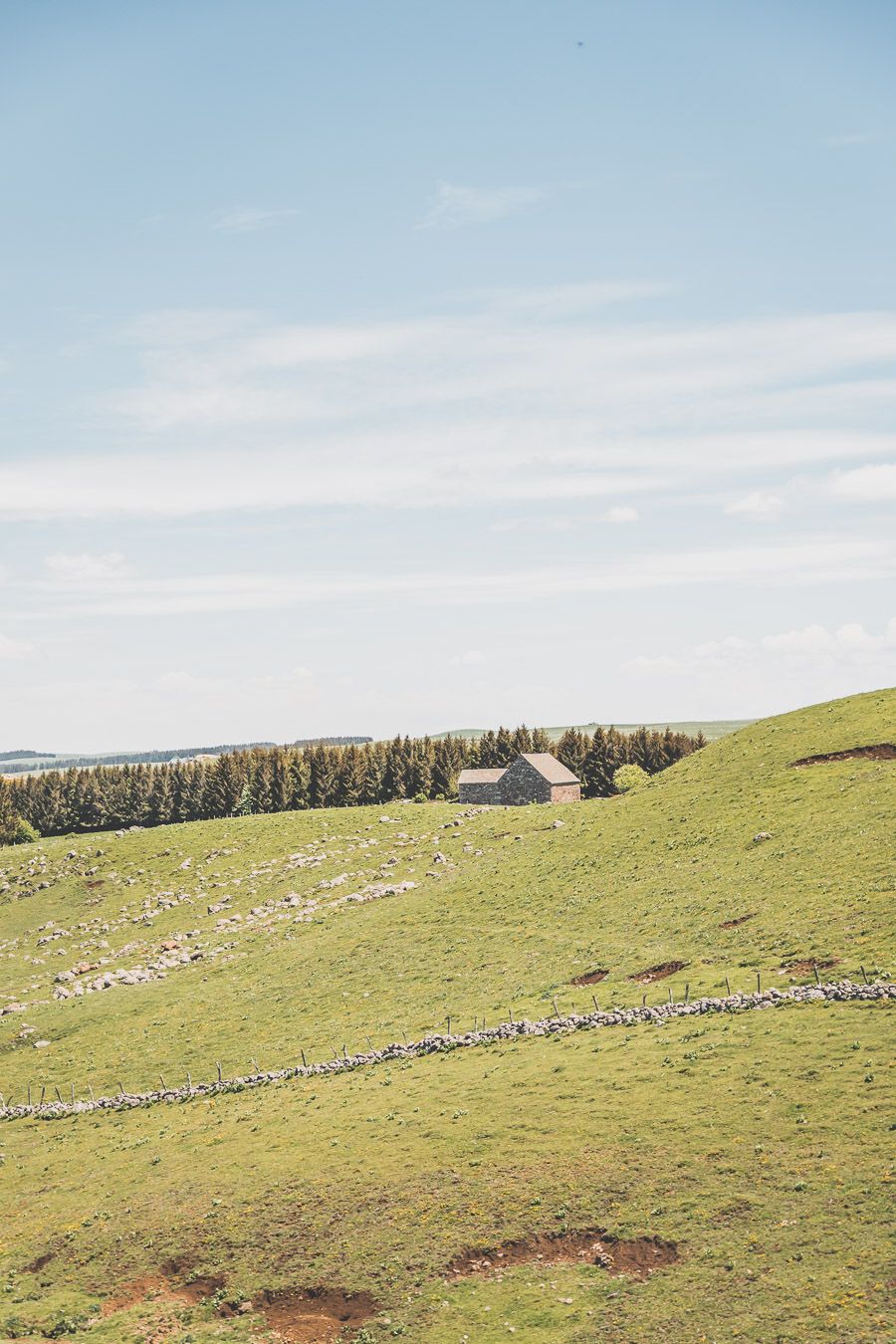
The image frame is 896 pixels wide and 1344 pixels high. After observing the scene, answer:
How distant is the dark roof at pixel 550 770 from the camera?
139225mm

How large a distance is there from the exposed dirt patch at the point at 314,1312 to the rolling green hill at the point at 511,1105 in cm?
9

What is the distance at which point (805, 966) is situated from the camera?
45.5 m

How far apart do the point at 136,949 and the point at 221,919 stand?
795cm

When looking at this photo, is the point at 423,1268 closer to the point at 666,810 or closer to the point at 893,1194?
the point at 893,1194

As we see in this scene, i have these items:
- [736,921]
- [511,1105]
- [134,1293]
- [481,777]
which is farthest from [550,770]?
[134,1293]

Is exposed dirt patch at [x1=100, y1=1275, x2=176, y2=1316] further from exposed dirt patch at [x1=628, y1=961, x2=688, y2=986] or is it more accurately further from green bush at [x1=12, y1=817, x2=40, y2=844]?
green bush at [x1=12, y1=817, x2=40, y2=844]

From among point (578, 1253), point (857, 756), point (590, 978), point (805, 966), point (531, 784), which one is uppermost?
point (857, 756)

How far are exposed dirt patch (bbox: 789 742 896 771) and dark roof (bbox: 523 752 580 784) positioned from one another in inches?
2324

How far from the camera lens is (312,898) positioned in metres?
92.3

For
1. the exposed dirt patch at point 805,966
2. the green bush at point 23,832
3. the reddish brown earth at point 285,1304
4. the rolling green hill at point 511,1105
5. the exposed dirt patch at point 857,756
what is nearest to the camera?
the rolling green hill at point 511,1105

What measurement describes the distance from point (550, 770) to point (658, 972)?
90807 mm

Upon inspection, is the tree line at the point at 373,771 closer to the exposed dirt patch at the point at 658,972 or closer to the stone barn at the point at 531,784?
the stone barn at the point at 531,784

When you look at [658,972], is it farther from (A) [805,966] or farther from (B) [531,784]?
(B) [531,784]

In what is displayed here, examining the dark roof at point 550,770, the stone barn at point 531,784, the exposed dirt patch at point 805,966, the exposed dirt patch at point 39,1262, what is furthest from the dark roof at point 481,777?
the exposed dirt patch at point 39,1262
